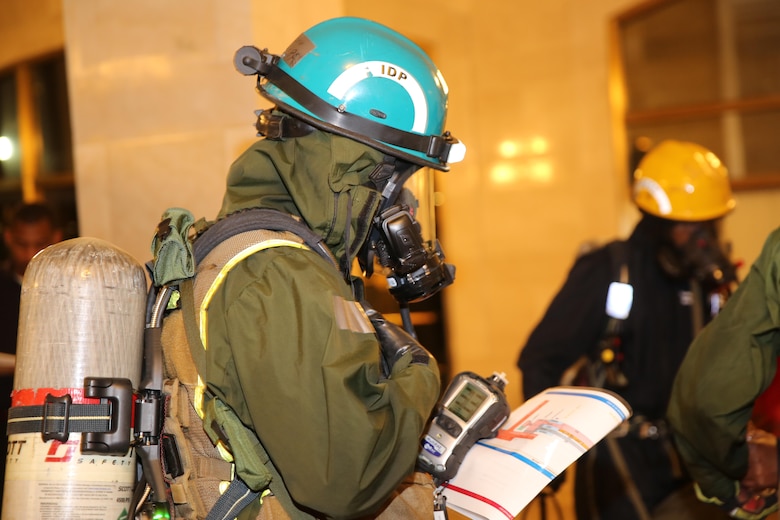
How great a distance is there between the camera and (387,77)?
2.09 metres

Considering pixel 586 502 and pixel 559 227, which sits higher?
pixel 559 227

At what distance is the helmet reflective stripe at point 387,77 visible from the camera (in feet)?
6.77

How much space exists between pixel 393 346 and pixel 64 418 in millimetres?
696

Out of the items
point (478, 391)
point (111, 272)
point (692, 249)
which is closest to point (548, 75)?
point (692, 249)

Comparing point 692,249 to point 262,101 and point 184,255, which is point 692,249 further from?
point 184,255

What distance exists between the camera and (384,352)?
1964mm

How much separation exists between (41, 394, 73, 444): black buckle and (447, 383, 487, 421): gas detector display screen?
89 centimetres

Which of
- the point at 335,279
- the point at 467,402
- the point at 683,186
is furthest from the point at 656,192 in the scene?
the point at 335,279

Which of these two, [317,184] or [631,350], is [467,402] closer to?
[317,184]

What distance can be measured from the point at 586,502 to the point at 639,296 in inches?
34.8

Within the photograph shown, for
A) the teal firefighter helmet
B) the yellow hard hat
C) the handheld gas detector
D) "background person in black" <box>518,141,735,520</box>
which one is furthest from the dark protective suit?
the teal firefighter helmet

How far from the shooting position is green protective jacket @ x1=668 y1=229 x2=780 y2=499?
250 centimetres

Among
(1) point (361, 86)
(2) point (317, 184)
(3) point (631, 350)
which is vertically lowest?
(3) point (631, 350)

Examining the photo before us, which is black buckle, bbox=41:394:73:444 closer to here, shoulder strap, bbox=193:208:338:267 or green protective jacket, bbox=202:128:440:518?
green protective jacket, bbox=202:128:440:518
